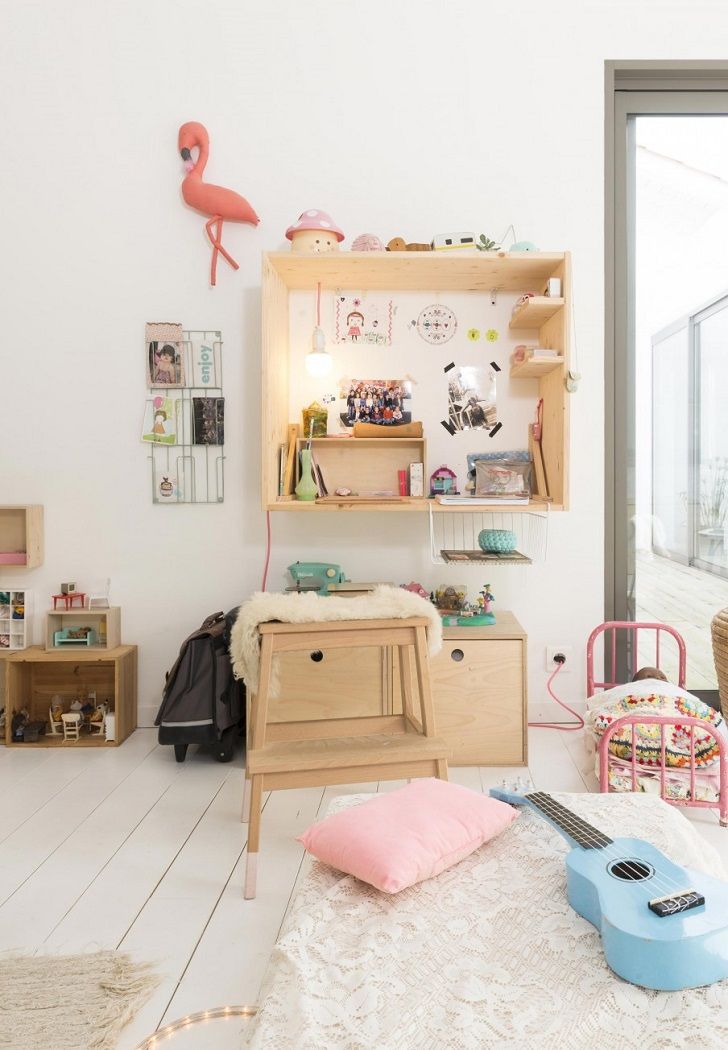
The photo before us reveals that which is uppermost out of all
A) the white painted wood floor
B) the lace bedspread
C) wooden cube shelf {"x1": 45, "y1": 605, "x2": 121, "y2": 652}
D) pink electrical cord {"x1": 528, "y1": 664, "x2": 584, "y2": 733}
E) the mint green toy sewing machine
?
the mint green toy sewing machine

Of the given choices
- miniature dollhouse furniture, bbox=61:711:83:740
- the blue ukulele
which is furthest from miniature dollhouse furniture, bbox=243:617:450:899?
miniature dollhouse furniture, bbox=61:711:83:740

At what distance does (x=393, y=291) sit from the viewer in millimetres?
3273

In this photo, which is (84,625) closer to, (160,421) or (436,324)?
(160,421)

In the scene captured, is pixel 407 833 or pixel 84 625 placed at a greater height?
pixel 84 625

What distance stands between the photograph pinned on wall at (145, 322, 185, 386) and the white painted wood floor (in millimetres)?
1389

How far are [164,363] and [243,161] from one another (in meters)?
0.83

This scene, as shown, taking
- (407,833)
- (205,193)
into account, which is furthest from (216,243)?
(407,833)

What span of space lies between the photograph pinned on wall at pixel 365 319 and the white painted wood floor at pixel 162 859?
1.63 metres

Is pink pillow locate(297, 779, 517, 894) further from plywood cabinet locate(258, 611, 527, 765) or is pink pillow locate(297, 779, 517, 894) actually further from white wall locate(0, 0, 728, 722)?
white wall locate(0, 0, 728, 722)

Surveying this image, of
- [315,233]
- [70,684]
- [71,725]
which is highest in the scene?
[315,233]

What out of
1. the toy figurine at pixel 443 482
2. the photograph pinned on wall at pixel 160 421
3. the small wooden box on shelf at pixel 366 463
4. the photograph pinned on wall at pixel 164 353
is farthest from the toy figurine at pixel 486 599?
the photograph pinned on wall at pixel 164 353

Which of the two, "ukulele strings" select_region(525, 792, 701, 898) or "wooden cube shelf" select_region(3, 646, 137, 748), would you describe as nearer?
"ukulele strings" select_region(525, 792, 701, 898)

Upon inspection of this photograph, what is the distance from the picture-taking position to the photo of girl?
128 inches

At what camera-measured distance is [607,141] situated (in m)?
3.25
